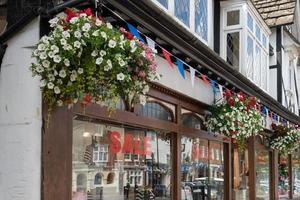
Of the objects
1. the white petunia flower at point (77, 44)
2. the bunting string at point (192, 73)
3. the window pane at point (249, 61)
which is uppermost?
the window pane at point (249, 61)

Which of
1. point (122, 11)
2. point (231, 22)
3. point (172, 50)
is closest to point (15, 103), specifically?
point (122, 11)

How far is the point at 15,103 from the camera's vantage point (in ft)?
17.1

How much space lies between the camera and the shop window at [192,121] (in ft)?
31.6

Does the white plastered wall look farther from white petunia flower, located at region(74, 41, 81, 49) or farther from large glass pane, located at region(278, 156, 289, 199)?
large glass pane, located at region(278, 156, 289, 199)

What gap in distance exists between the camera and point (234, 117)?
9898 millimetres

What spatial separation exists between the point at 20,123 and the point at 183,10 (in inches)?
200

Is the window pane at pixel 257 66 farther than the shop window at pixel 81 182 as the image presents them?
Yes

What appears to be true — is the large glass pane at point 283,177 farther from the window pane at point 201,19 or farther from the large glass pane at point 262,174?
the window pane at point 201,19

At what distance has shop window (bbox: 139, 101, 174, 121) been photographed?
7.92m

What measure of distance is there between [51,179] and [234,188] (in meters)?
8.63

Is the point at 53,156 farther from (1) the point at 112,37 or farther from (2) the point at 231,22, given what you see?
(2) the point at 231,22

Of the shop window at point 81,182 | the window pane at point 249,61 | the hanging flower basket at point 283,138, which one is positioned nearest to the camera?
the shop window at point 81,182

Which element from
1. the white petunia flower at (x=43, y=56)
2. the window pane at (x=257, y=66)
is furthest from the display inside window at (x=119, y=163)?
→ the window pane at (x=257, y=66)

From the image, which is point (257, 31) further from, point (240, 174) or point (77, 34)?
point (77, 34)
